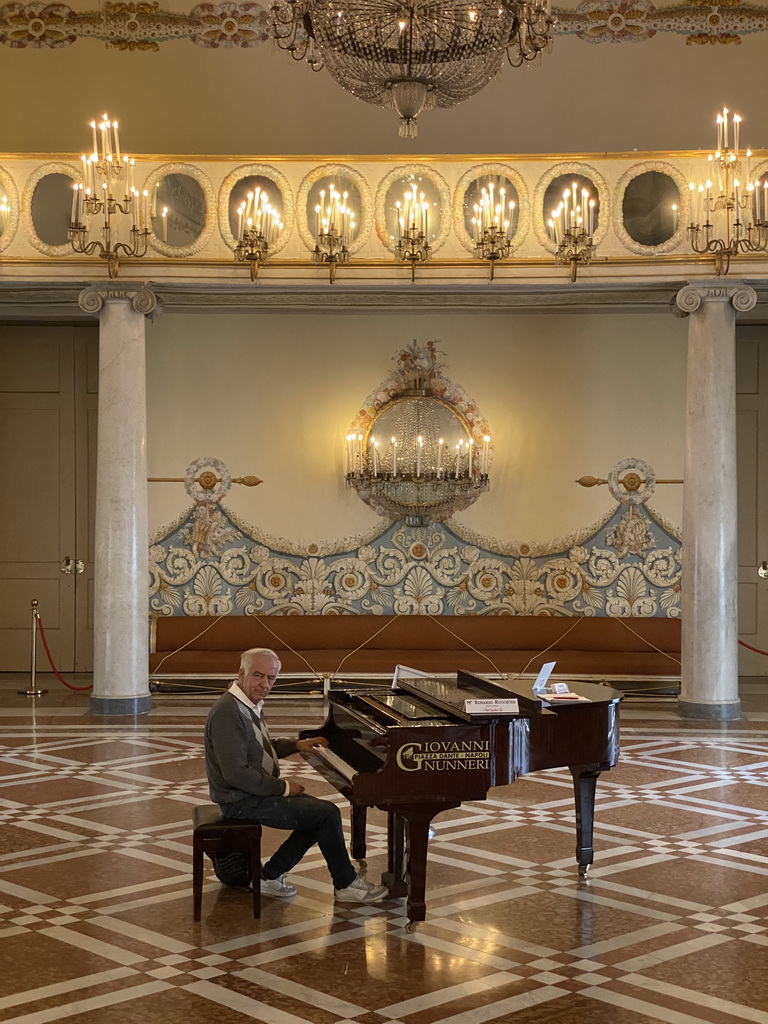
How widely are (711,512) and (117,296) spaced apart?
578cm

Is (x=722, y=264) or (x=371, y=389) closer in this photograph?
(x=722, y=264)

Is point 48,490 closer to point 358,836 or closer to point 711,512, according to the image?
point 711,512

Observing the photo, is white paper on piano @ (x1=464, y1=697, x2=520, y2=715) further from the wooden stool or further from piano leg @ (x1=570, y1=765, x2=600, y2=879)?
the wooden stool

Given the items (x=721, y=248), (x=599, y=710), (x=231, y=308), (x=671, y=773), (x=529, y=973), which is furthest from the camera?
(x=231, y=308)

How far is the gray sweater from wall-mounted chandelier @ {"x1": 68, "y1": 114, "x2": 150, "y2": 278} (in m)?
5.69

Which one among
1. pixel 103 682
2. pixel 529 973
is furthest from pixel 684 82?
pixel 529 973

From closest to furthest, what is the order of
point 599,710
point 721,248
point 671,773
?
1. point 599,710
2. point 671,773
3. point 721,248

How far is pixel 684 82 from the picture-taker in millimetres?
12906

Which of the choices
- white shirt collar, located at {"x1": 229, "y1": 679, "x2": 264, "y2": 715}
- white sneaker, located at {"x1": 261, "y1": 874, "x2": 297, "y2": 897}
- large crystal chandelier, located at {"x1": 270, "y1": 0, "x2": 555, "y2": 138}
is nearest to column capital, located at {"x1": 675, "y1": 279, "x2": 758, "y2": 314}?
large crystal chandelier, located at {"x1": 270, "y1": 0, "x2": 555, "y2": 138}

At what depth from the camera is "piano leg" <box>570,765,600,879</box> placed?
6.58 m

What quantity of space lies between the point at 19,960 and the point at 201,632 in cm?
806

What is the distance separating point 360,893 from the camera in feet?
19.8

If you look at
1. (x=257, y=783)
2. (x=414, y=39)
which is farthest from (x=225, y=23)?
(x=257, y=783)

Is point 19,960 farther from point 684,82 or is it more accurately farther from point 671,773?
point 684,82
